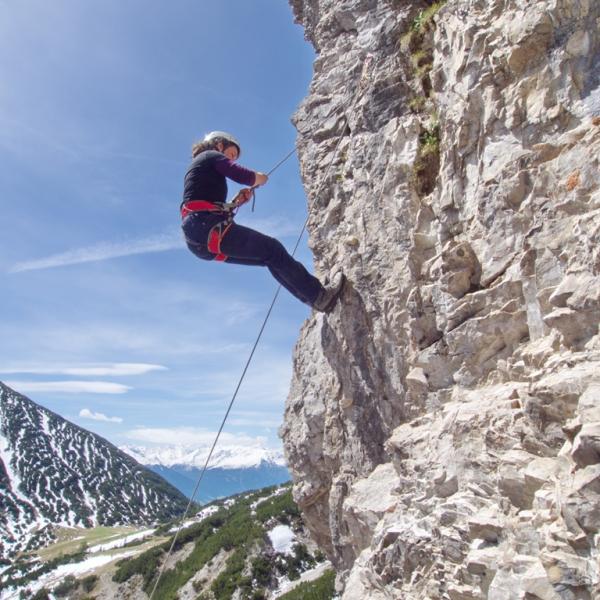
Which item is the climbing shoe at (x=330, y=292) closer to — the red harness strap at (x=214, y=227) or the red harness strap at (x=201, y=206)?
the red harness strap at (x=214, y=227)

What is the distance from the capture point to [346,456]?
9875 millimetres

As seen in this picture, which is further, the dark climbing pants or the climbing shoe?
the climbing shoe

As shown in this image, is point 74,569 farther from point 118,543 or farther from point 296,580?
point 296,580

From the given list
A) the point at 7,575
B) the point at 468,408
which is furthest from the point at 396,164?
the point at 7,575

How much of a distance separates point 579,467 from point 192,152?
28.0ft

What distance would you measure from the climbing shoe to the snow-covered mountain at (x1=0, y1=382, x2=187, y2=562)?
124156 millimetres

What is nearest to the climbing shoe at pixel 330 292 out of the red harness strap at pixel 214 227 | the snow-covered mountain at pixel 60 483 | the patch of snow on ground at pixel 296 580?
the red harness strap at pixel 214 227

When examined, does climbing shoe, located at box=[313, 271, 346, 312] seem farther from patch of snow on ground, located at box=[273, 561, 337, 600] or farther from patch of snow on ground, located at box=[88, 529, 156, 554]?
patch of snow on ground, located at box=[88, 529, 156, 554]

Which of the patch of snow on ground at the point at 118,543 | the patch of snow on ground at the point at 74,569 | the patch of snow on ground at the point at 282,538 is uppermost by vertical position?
the patch of snow on ground at the point at 282,538

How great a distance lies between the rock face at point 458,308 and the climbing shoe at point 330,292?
315mm

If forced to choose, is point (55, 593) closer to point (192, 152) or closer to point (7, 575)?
point (7, 575)

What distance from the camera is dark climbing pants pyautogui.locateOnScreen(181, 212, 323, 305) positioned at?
8.92 meters

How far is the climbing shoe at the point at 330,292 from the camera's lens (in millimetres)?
9570

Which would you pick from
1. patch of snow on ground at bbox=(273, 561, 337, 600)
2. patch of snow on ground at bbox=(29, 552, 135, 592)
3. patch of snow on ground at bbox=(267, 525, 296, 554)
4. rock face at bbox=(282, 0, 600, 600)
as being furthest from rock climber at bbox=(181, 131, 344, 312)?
patch of snow on ground at bbox=(29, 552, 135, 592)
